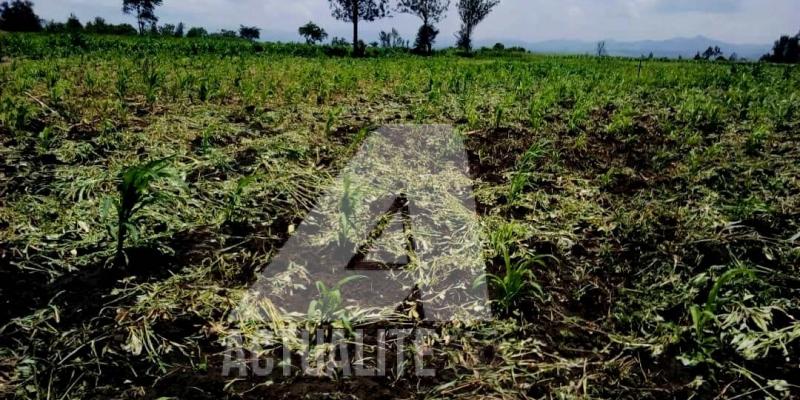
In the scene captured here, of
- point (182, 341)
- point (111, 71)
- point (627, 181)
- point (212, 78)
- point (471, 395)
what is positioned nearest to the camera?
point (471, 395)

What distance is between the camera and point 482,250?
8.27 ft

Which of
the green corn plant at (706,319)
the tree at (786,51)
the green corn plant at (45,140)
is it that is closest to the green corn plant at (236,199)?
the green corn plant at (45,140)

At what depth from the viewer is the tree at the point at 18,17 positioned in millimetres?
45781

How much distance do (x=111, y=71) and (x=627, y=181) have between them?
8303 millimetres

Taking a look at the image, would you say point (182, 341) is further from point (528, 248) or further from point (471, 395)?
point (528, 248)

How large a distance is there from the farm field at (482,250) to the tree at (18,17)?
58222 mm

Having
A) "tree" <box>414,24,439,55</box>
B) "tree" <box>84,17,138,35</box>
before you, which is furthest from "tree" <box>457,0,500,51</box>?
"tree" <box>84,17,138,35</box>

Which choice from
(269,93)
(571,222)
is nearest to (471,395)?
(571,222)

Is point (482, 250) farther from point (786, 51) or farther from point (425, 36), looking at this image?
point (786, 51)

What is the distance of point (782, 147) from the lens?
163 inches

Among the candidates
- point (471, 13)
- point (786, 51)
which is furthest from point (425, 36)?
point (786, 51)

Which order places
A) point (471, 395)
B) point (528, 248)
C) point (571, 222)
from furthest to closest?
point (571, 222) → point (528, 248) → point (471, 395)

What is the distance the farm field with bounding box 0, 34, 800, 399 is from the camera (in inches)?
63.4

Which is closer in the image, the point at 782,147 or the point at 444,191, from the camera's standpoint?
the point at 444,191
